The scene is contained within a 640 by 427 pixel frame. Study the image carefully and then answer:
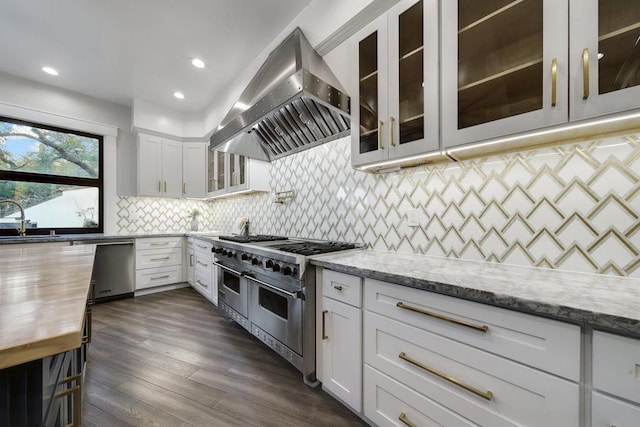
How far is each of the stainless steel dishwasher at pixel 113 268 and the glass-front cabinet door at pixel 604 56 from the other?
15.1ft

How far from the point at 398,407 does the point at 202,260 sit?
303cm

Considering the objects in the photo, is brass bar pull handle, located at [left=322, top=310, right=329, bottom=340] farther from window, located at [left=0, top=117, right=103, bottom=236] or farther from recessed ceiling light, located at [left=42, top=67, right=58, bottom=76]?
recessed ceiling light, located at [left=42, top=67, right=58, bottom=76]

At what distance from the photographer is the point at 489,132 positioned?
1110mm

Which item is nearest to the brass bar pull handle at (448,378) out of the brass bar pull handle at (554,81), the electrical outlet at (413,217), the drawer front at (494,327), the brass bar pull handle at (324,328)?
the drawer front at (494,327)

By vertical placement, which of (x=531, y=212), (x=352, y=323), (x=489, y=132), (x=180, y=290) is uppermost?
(x=489, y=132)

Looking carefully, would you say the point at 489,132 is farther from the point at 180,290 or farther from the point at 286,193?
the point at 180,290

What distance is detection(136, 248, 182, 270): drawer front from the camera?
141 inches

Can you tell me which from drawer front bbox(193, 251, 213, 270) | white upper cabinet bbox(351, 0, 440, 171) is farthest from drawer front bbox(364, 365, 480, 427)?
drawer front bbox(193, 251, 213, 270)

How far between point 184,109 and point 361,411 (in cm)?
472

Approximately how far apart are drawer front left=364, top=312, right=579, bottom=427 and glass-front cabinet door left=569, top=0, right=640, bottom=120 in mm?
961

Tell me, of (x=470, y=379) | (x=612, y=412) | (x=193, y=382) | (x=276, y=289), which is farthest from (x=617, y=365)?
(x=193, y=382)

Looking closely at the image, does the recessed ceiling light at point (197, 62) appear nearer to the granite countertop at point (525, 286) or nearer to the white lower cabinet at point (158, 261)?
the white lower cabinet at point (158, 261)

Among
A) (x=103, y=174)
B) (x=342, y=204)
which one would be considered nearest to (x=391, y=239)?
(x=342, y=204)

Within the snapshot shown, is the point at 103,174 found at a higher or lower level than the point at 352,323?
higher
